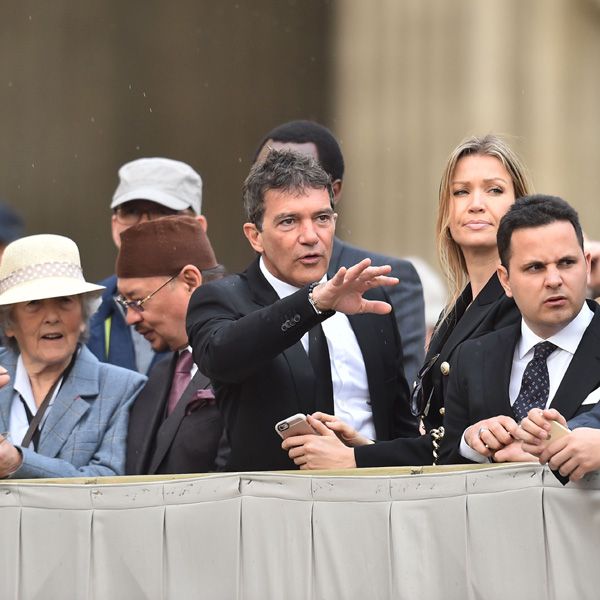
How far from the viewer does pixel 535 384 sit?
518 centimetres

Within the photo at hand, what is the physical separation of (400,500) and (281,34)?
874 centimetres

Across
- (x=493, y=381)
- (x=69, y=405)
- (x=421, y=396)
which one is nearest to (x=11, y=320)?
(x=69, y=405)

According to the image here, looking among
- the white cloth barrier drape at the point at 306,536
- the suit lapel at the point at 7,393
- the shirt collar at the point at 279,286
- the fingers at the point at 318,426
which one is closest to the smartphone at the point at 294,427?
the fingers at the point at 318,426

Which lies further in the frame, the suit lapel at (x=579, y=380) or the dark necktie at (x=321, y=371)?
the dark necktie at (x=321, y=371)

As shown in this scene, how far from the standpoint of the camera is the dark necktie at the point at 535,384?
5152mm

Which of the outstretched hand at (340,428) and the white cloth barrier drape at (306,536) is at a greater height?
the outstretched hand at (340,428)

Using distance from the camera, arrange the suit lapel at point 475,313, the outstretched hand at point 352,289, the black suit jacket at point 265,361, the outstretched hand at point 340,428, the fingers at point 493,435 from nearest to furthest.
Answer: the fingers at point 493,435, the outstretched hand at point 352,289, the black suit jacket at point 265,361, the outstretched hand at point 340,428, the suit lapel at point 475,313

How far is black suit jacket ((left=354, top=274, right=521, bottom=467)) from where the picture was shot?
5.57m

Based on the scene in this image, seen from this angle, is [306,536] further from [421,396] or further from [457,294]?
[457,294]

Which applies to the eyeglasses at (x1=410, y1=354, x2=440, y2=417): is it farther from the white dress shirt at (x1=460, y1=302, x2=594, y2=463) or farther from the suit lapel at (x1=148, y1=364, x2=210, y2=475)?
the suit lapel at (x1=148, y1=364, x2=210, y2=475)

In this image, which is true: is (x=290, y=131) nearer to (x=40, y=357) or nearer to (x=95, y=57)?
(x=40, y=357)

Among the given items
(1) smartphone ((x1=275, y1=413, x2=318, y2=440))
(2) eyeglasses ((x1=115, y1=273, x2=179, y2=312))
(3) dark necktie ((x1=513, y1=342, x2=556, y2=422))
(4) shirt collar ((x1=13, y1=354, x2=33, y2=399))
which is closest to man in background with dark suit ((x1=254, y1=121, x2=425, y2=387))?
(2) eyeglasses ((x1=115, y1=273, x2=179, y2=312))

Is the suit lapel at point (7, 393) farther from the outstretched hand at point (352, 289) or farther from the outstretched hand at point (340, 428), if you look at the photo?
the outstretched hand at point (352, 289)

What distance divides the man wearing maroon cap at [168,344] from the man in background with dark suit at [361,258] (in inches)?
18.7
